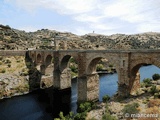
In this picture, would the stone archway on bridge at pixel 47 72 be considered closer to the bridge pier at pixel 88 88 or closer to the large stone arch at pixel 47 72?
the large stone arch at pixel 47 72

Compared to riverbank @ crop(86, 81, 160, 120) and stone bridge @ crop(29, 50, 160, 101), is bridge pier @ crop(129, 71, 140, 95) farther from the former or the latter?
riverbank @ crop(86, 81, 160, 120)

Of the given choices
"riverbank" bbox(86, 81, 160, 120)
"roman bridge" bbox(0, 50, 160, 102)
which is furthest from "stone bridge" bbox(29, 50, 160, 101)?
"riverbank" bbox(86, 81, 160, 120)

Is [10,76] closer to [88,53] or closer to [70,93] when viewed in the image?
[70,93]

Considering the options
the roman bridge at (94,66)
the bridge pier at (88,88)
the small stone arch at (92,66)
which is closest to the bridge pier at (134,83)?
the roman bridge at (94,66)

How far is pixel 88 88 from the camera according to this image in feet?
122

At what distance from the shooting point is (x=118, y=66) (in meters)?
29.9

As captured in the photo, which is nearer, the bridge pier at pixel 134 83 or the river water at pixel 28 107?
the bridge pier at pixel 134 83

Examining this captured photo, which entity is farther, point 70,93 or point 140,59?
point 70,93

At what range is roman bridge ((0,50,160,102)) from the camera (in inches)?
1059

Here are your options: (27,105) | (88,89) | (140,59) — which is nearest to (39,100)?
(27,105)

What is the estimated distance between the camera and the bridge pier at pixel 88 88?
37031mm

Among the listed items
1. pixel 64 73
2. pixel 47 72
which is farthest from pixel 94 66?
pixel 47 72

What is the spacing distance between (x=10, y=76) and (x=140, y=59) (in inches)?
1520

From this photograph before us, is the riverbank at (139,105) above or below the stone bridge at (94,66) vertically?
below
